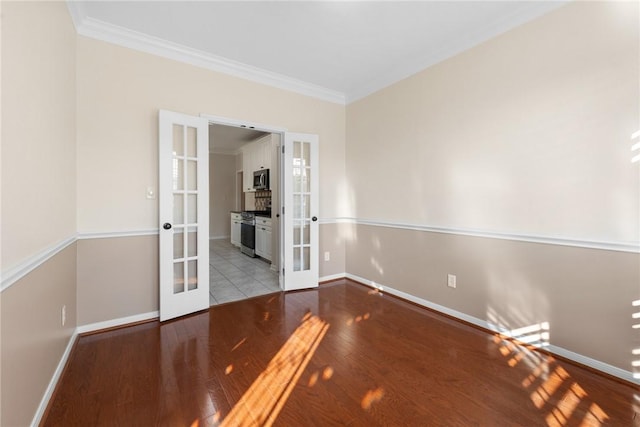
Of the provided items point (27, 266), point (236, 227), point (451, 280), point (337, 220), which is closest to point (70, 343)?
point (27, 266)

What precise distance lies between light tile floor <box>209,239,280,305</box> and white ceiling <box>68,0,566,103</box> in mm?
2689

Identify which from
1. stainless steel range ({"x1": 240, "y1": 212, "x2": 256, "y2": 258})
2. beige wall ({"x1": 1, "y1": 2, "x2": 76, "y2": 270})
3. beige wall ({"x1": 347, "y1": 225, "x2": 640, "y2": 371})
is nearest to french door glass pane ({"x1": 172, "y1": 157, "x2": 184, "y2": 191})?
beige wall ({"x1": 1, "y1": 2, "x2": 76, "y2": 270})

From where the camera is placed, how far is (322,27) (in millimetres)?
2473

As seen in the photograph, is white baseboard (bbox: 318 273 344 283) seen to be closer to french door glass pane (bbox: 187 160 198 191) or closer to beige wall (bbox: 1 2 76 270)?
french door glass pane (bbox: 187 160 198 191)

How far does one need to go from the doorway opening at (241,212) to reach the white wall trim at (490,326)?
136 centimetres

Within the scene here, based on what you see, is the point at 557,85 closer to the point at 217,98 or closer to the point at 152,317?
the point at 217,98

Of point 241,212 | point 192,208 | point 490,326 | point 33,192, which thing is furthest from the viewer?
point 241,212

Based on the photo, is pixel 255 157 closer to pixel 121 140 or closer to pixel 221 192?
pixel 221 192

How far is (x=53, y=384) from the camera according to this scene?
1.70m

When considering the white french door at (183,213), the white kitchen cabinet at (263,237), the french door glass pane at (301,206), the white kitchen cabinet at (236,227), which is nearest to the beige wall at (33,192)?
the white french door at (183,213)

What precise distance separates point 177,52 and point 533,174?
3.52 metres

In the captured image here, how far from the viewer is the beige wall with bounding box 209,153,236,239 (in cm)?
798

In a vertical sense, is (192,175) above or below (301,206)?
above

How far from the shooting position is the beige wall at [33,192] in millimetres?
1139
